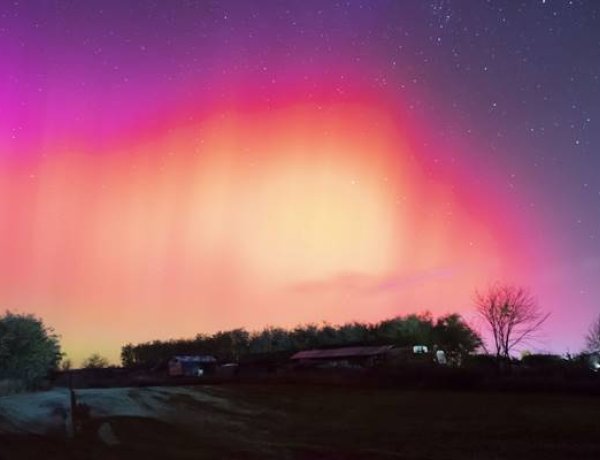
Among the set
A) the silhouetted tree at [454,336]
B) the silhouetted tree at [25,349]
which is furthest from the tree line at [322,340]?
the silhouetted tree at [25,349]

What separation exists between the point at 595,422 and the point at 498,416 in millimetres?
4633

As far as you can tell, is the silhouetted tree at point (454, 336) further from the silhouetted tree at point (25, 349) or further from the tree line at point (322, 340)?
the silhouetted tree at point (25, 349)

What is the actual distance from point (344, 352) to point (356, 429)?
5642 cm

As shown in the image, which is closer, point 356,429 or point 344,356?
point 356,429

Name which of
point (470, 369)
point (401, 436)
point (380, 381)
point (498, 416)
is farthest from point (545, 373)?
point (401, 436)

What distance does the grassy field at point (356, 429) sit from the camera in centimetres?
2030

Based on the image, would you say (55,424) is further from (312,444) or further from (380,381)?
(380,381)

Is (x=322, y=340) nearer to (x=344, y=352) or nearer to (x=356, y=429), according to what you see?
(x=344, y=352)

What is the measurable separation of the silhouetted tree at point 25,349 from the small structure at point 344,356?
28.5 metres

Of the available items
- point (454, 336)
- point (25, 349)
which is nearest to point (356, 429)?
point (25, 349)

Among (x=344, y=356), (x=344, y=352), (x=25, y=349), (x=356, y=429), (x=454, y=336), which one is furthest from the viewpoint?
(x=454, y=336)

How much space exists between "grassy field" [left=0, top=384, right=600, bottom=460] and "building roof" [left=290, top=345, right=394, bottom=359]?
38386mm

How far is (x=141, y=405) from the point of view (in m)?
36.8

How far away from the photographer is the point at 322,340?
379 ft
